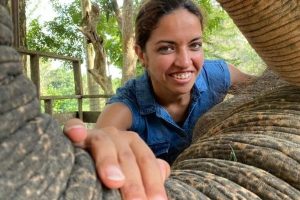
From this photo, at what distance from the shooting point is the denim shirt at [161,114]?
1.73 metres

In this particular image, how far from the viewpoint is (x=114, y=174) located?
1.94ft

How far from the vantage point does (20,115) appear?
500 millimetres

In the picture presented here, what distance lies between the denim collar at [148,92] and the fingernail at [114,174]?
45.0 inches

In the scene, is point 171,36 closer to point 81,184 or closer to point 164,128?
point 164,128

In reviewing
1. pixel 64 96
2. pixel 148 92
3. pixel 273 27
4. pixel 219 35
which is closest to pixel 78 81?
pixel 64 96

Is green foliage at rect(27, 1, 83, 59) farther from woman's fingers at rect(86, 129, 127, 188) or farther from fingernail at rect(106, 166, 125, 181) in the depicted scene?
fingernail at rect(106, 166, 125, 181)

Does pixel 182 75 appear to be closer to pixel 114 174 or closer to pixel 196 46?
pixel 196 46

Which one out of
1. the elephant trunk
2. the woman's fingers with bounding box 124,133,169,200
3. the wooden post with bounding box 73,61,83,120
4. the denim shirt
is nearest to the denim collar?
the denim shirt

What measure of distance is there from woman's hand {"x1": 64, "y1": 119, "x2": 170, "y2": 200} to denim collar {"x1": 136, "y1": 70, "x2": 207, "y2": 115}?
39.1 inches

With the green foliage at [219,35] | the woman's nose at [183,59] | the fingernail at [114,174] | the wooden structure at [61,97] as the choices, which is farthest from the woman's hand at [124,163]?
the wooden structure at [61,97]

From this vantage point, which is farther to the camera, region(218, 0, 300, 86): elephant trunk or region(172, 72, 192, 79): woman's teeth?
region(172, 72, 192, 79): woman's teeth

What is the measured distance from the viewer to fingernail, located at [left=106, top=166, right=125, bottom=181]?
58 cm

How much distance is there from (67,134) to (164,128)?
1.11m

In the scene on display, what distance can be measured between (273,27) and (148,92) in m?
0.74
